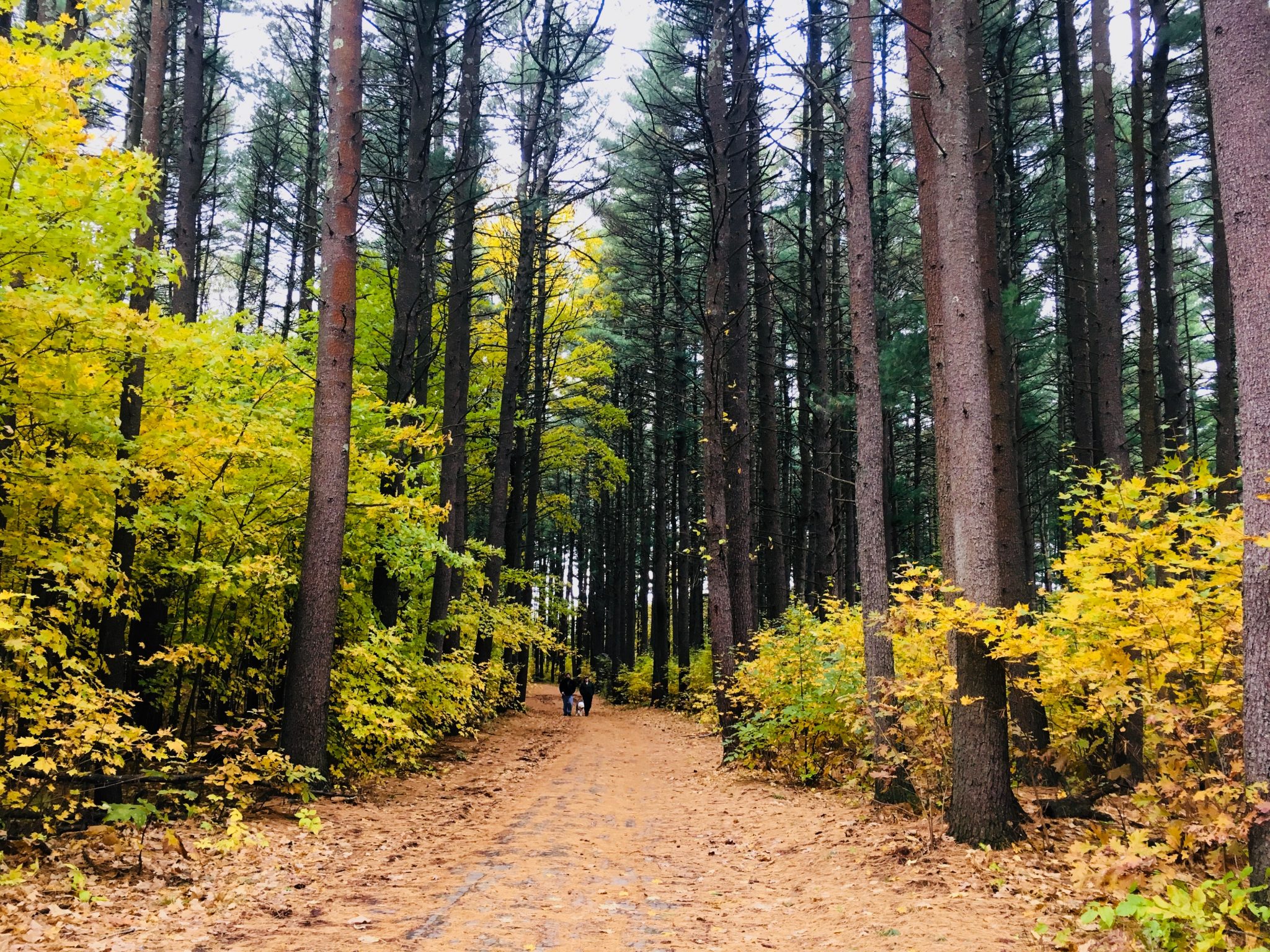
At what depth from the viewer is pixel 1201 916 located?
343 cm

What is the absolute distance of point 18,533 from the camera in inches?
238

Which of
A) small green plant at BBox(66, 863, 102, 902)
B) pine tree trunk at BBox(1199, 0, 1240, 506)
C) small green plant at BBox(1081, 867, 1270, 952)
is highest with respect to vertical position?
pine tree trunk at BBox(1199, 0, 1240, 506)

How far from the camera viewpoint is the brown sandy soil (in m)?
4.51

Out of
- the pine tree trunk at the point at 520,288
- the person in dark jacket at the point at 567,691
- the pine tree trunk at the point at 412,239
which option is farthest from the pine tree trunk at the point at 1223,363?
the person in dark jacket at the point at 567,691

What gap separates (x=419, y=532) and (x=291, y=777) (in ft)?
10.8

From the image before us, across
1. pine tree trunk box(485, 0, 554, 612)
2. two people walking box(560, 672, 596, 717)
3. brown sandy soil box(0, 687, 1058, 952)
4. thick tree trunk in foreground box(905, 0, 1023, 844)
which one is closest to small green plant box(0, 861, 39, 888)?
brown sandy soil box(0, 687, 1058, 952)

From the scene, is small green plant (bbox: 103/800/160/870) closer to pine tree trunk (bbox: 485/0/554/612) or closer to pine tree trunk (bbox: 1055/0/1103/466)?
pine tree trunk (bbox: 485/0/554/612)

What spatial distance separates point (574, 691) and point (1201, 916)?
2272cm

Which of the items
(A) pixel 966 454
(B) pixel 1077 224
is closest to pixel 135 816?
(A) pixel 966 454

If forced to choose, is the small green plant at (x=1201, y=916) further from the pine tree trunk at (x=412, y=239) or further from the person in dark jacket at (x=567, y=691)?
the person in dark jacket at (x=567, y=691)

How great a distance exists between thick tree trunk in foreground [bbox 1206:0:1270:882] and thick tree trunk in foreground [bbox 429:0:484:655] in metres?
11.0

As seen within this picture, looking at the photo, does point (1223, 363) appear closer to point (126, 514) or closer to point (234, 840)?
point (234, 840)

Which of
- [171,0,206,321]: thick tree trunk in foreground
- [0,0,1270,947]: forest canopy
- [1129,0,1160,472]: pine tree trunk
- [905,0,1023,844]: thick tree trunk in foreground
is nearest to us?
[0,0,1270,947]: forest canopy

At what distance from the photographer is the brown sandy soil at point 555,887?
4512mm
